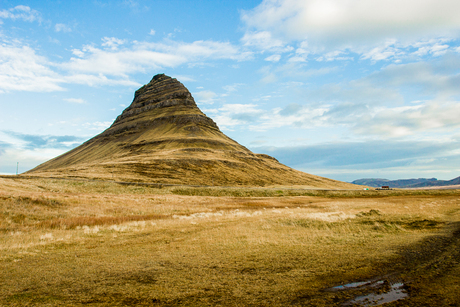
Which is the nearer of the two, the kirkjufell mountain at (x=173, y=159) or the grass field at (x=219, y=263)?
the grass field at (x=219, y=263)

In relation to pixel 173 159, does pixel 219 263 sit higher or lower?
lower

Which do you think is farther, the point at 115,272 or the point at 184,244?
the point at 184,244

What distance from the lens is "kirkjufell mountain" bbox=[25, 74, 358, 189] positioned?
99375mm

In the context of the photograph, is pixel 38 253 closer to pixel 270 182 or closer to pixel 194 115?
pixel 270 182

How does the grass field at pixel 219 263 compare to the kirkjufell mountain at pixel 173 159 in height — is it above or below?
below

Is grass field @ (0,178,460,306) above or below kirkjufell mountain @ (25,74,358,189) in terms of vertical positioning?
below

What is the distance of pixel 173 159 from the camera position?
11794 cm

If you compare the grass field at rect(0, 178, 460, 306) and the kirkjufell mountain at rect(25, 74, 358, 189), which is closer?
the grass field at rect(0, 178, 460, 306)

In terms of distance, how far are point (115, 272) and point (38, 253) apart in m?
5.55

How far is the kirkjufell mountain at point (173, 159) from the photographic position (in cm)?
9938

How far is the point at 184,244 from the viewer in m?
14.2

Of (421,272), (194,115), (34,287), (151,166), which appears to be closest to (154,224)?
(34,287)

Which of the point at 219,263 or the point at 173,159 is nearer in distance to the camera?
the point at 219,263

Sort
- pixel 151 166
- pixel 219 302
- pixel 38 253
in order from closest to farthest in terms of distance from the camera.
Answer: pixel 219 302
pixel 38 253
pixel 151 166
